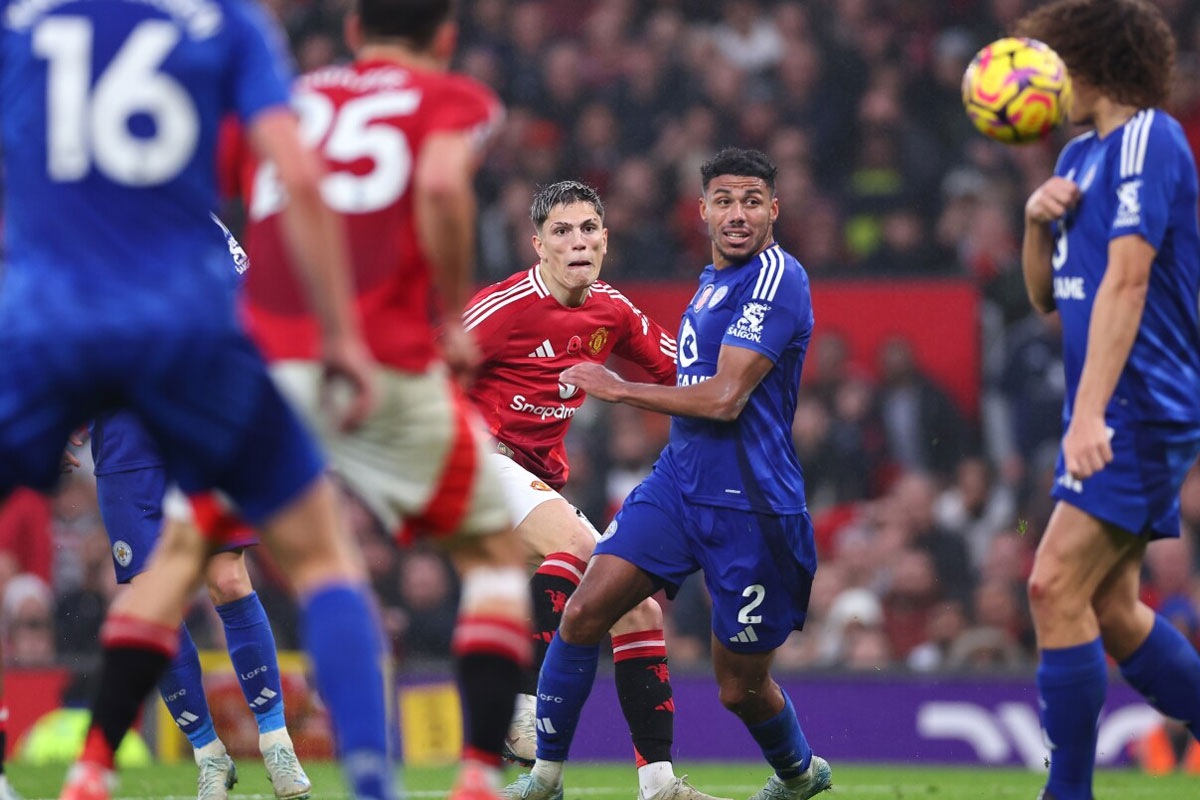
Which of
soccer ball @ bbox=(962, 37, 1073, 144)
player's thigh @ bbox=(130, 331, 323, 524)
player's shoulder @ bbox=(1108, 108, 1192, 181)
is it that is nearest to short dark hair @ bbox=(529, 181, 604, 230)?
soccer ball @ bbox=(962, 37, 1073, 144)

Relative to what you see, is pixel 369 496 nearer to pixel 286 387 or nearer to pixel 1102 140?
pixel 286 387

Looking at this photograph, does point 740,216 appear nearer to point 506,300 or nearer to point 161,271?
point 506,300

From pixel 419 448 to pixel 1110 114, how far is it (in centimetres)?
254

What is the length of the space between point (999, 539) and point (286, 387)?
9.68m

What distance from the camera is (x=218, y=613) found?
6.85 metres

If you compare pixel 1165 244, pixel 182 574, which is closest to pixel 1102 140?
pixel 1165 244

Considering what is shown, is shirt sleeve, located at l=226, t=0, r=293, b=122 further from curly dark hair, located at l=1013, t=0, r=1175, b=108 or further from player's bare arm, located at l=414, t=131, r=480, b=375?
curly dark hair, located at l=1013, t=0, r=1175, b=108

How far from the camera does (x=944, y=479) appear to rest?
1402 cm

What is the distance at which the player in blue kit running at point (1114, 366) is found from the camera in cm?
512

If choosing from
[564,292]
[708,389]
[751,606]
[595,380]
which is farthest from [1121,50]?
[564,292]

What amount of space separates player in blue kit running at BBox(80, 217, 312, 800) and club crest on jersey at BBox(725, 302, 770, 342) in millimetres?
2051

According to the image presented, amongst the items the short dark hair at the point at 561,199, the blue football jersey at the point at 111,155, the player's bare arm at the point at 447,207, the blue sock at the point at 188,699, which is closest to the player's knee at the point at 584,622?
the blue sock at the point at 188,699

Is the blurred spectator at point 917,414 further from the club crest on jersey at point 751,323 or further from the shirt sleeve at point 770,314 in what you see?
the club crest on jersey at point 751,323

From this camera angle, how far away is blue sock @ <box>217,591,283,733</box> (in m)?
6.79
